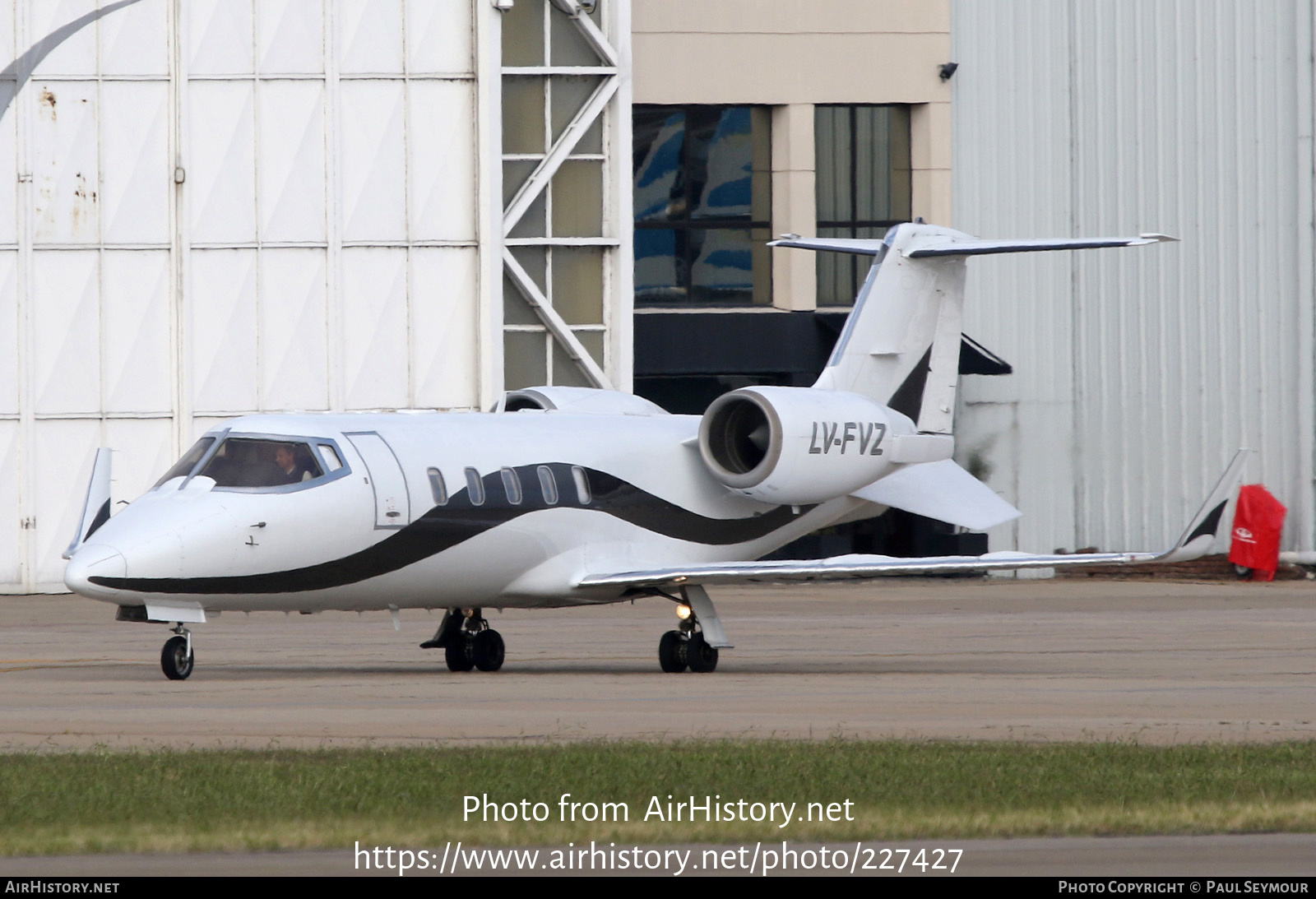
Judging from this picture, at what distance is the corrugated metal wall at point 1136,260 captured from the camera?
38.8m

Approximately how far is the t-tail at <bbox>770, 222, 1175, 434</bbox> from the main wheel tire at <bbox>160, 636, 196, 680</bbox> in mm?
8184

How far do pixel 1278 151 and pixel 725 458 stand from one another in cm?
2203

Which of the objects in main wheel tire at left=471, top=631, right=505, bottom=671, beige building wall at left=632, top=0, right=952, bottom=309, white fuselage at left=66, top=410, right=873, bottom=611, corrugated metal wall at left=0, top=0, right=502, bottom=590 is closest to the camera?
white fuselage at left=66, top=410, right=873, bottom=611

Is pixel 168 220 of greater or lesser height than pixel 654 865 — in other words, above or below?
above

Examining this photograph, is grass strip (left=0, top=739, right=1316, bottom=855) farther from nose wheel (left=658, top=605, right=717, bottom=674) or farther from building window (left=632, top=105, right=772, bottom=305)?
building window (left=632, top=105, right=772, bottom=305)

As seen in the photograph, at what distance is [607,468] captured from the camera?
20.5 metres

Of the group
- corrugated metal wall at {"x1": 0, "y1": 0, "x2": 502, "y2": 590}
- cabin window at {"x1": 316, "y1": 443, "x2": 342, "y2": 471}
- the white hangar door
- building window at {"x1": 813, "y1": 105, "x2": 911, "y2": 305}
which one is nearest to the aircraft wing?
the white hangar door

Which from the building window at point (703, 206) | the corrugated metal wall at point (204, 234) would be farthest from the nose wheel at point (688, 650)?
the building window at point (703, 206)

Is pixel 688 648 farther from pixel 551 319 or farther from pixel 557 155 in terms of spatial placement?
pixel 557 155

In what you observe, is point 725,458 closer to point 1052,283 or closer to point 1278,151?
point 1052,283

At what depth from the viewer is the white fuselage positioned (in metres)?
17.4

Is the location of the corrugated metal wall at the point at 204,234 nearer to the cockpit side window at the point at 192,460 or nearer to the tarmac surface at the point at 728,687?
the tarmac surface at the point at 728,687

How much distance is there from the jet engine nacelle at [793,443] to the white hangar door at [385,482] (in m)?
3.64

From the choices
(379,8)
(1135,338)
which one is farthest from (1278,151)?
(379,8)
